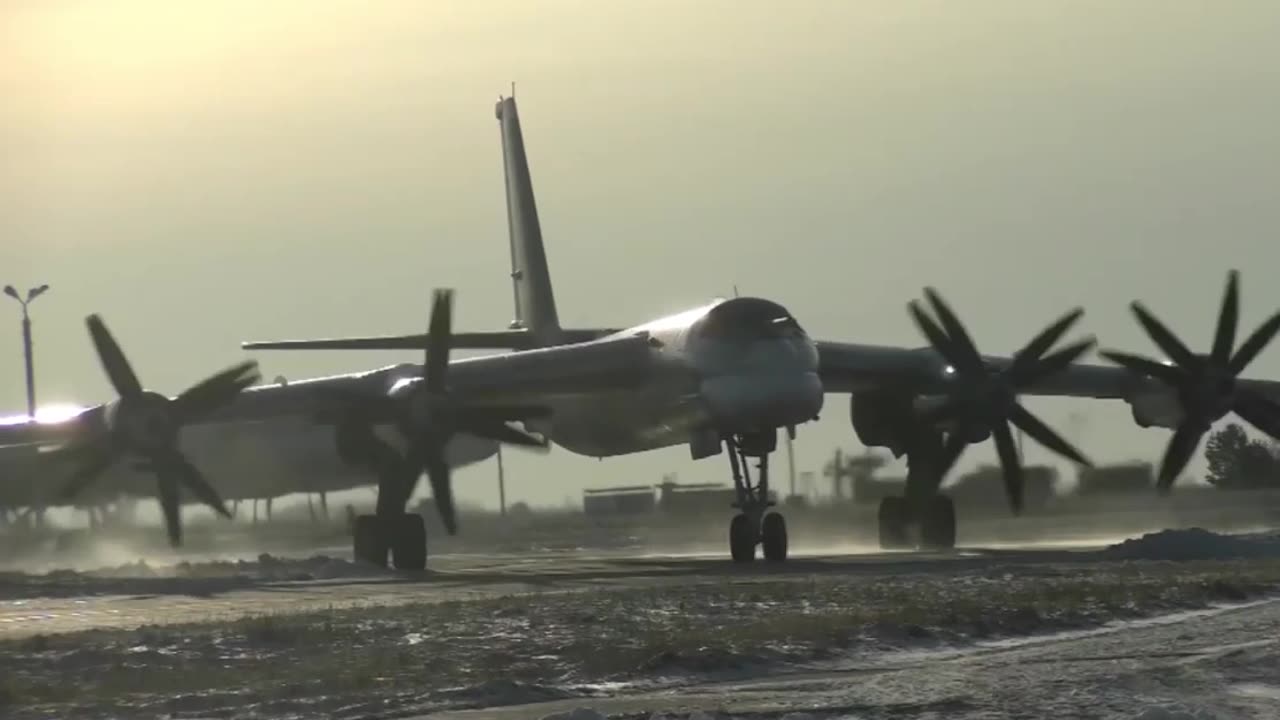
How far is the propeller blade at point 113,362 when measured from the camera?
36656mm

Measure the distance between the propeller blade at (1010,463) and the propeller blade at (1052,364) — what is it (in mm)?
1025

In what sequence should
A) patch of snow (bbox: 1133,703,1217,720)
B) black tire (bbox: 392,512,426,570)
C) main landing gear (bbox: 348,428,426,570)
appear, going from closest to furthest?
patch of snow (bbox: 1133,703,1217,720), main landing gear (bbox: 348,428,426,570), black tire (bbox: 392,512,426,570)

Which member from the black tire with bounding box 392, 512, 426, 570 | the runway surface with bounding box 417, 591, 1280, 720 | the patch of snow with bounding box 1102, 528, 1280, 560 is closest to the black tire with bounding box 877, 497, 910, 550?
the patch of snow with bounding box 1102, 528, 1280, 560

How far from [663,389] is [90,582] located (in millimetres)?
10477

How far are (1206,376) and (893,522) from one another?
6.83 metres

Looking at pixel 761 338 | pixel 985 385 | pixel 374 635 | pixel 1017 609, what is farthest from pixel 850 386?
pixel 374 635

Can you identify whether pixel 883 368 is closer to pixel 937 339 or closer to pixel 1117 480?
pixel 937 339

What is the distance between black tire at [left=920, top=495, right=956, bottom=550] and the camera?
126 ft

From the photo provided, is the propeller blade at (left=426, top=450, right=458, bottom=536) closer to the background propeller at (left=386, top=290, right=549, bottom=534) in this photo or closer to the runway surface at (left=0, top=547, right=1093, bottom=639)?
the background propeller at (left=386, top=290, right=549, bottom=534)

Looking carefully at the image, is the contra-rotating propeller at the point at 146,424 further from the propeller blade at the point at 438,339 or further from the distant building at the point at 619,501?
the distant building at the point at 619,501

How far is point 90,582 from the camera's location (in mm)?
33188

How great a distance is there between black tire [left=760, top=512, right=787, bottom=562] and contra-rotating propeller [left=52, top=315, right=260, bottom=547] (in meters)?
10.1

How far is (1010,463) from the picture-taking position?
35812 millimetres

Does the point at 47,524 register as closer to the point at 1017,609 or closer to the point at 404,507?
the point at 404,507
